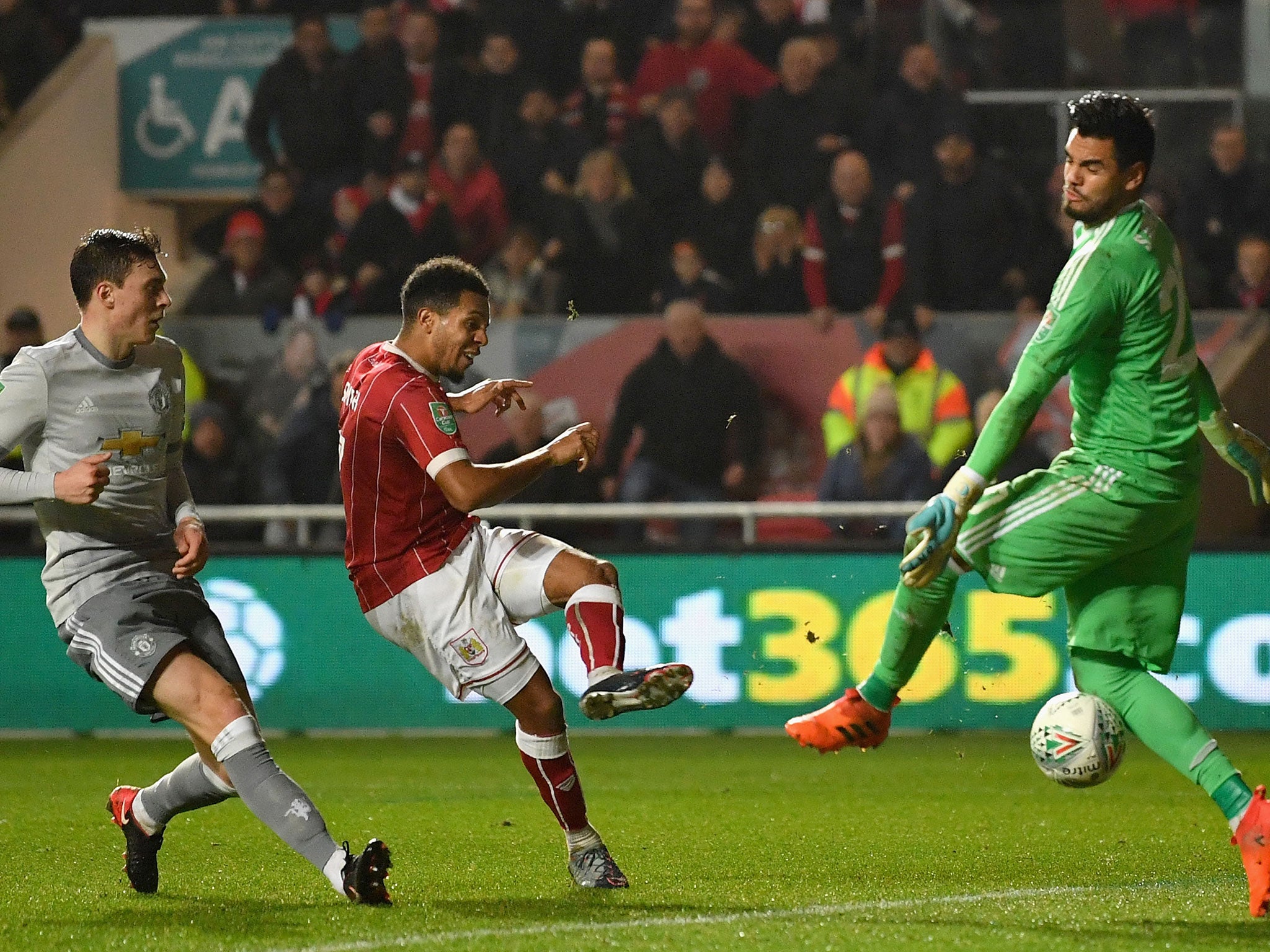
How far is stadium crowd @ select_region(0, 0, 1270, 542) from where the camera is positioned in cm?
1063

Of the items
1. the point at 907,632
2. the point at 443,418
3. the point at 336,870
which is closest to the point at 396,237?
the point at 443,418

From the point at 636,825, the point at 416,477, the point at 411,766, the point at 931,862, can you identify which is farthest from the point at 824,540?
the point at 416,477

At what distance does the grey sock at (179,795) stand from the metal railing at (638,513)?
454 centimetres

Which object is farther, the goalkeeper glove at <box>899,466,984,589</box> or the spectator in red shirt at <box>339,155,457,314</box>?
the spectator in red shirt at <box>339,155,457,314</box>

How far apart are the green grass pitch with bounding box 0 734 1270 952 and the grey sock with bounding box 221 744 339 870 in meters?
0.19

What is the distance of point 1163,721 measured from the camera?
15.3ft

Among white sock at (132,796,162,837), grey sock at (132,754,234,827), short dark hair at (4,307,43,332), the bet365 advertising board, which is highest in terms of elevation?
short dark hair at (4,307,43,332)

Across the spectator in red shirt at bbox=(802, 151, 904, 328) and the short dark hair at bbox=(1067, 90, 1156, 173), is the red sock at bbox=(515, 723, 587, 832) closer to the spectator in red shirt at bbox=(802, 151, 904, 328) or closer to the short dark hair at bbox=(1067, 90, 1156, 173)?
the short dark hair at bbox=(1067, 90, 1156, 173)

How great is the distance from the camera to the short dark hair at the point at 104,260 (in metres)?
5.04

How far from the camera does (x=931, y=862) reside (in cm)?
589

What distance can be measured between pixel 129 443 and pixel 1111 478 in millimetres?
2599

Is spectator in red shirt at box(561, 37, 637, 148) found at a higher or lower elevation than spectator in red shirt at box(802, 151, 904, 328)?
higher

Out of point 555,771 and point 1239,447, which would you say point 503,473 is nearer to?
point 555,771

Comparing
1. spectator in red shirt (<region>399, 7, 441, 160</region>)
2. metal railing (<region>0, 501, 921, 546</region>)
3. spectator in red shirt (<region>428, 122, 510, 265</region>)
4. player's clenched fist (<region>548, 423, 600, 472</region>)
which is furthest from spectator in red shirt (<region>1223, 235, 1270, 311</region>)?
player's clenched fist (<region>548, 423, 600, 472</region>)
